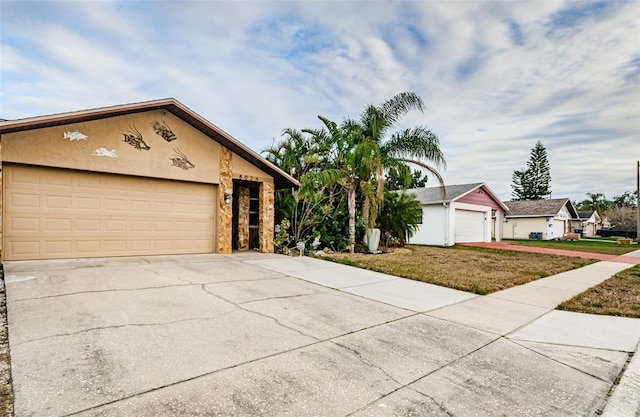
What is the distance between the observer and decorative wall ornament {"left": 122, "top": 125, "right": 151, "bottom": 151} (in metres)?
8.73

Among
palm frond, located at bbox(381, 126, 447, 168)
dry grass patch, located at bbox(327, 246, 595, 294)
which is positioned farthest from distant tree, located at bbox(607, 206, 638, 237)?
palm frond, located at bbox(381, 126, 447, 168)

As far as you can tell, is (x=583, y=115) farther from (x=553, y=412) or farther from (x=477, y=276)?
(x=553, y=412)

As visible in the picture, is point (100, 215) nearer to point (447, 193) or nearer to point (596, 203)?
point (447, 193)

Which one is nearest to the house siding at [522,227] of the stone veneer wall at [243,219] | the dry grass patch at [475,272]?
the dry grass patch at [475,272]

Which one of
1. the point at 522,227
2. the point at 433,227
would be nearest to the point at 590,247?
the point at 433,227

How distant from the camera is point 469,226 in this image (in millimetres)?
21906

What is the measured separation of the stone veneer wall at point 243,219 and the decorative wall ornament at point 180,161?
104 inches

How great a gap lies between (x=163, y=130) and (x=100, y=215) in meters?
2.84

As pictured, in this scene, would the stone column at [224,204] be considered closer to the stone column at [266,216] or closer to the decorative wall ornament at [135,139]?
the stone column at [266,216]

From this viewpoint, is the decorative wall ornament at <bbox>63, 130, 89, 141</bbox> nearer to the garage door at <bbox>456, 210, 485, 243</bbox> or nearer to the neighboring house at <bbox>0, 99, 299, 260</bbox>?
the neighboring house at <bbox>0, 99, 299, 260</bbox>

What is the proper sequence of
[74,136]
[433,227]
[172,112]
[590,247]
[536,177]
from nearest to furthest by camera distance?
1. [74,136]
2. [172,112]
3. [433,227]
4. [590,247]
5. [536,177]

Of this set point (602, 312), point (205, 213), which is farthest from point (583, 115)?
point (205, 213)

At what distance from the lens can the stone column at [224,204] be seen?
1048cm

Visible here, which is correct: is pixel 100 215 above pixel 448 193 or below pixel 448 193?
below
